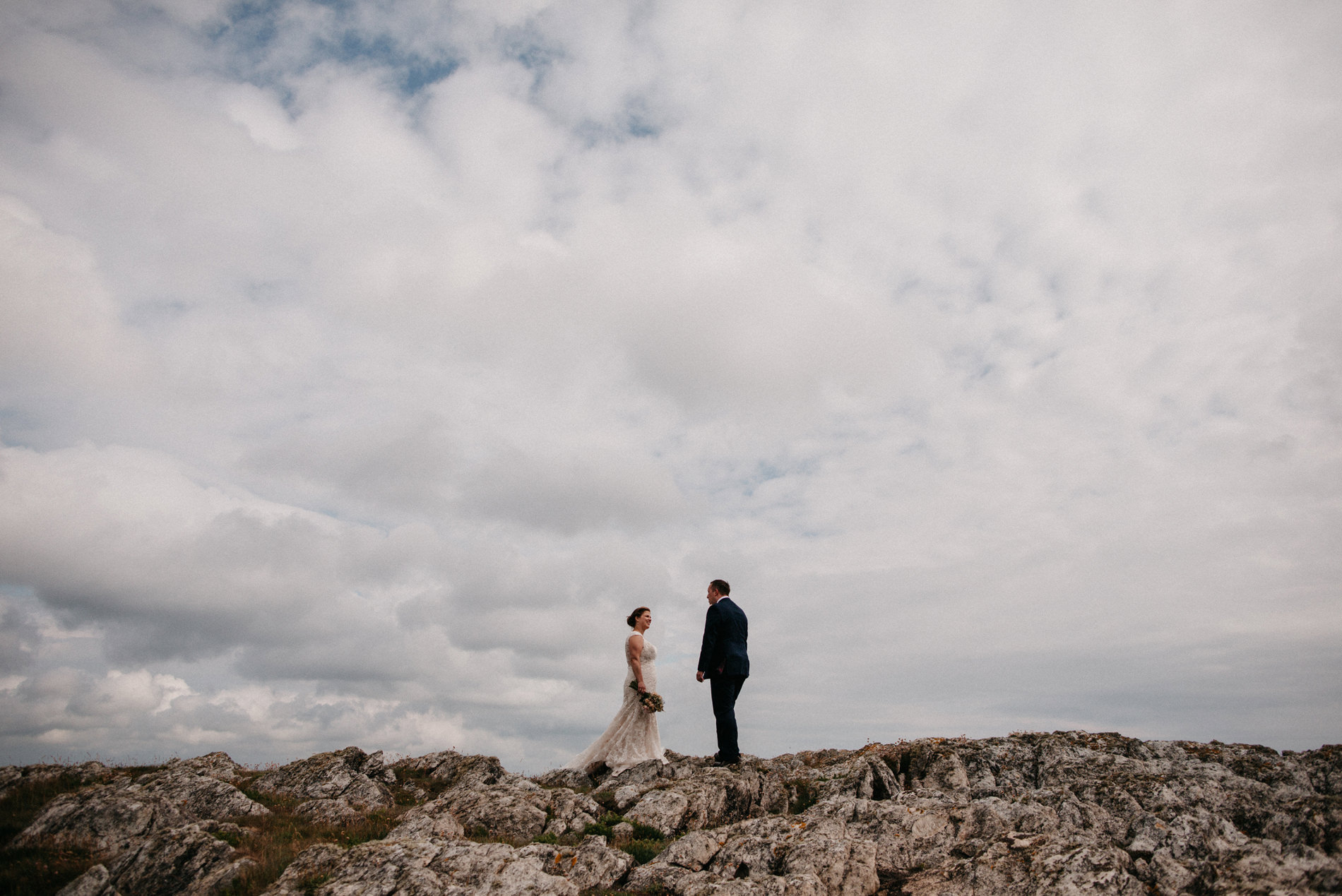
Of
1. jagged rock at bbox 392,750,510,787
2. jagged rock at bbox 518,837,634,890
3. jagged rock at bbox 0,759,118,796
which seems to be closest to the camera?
jagged rock at bbox 518,837,634,890

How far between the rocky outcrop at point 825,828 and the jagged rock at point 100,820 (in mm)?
37

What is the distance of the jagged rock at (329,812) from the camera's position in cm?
1650

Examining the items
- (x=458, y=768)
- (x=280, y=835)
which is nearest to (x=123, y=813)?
(x=280, y=835)

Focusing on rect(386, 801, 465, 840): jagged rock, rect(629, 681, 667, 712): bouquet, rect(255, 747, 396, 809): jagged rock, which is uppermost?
rect(629, 681, 667, 712): bouquet

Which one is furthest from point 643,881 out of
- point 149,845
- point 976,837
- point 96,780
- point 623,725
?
point 96,780

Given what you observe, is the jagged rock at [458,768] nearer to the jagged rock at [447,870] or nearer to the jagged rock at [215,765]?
the jagged rock at [215,765]

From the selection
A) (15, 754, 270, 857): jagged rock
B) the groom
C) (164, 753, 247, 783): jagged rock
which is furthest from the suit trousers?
(164, 753, 247, 783): jagged rock

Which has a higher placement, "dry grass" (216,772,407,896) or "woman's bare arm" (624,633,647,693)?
"woman's bare arm" (624,633,647,693)

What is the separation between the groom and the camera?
66.7 ft

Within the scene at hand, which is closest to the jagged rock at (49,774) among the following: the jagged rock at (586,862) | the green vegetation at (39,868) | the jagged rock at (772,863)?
the green vegetation at (39,868)

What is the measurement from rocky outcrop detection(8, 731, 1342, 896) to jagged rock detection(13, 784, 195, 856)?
37 mm

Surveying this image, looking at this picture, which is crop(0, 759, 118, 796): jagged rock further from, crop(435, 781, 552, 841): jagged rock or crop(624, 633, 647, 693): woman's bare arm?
crop(624, 633, 647, 693): woman's bare arm

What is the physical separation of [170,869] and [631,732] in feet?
43.3

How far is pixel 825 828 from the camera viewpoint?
42.1 ft
